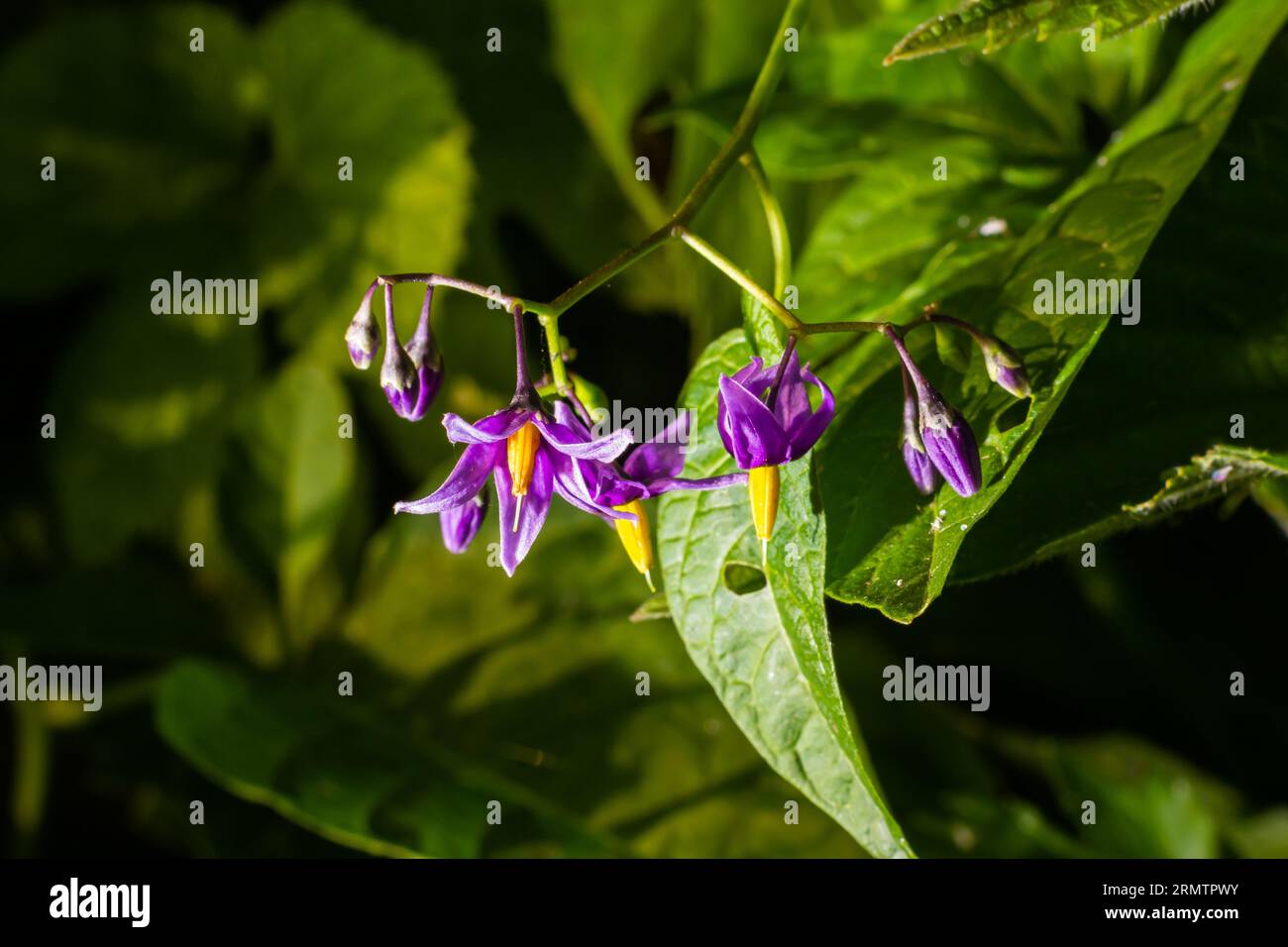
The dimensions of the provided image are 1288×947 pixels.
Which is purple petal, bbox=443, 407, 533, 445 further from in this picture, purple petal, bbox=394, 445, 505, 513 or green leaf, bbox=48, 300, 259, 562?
green leaf, bbox=48, 300, 259, 562

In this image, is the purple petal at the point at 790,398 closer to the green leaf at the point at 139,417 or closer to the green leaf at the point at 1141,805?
the green leaf at the point at 1141,805

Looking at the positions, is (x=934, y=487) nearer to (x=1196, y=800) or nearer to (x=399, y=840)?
(x=399, y=840)

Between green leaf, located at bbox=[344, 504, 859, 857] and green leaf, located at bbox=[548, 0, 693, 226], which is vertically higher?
green leaf, located at bbox=[548, 0, 693, 226]

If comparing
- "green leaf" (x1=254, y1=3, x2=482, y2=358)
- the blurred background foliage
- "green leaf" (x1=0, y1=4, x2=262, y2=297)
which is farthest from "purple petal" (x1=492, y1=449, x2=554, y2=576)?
"green leaf" (x1=0, y1=4, x2=262, y2=297)

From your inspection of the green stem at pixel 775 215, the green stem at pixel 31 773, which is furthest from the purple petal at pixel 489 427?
the green stem at pixel 31 773

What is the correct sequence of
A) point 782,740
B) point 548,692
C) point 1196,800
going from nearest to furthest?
point 782,740
point 548,692
point 1196,800
